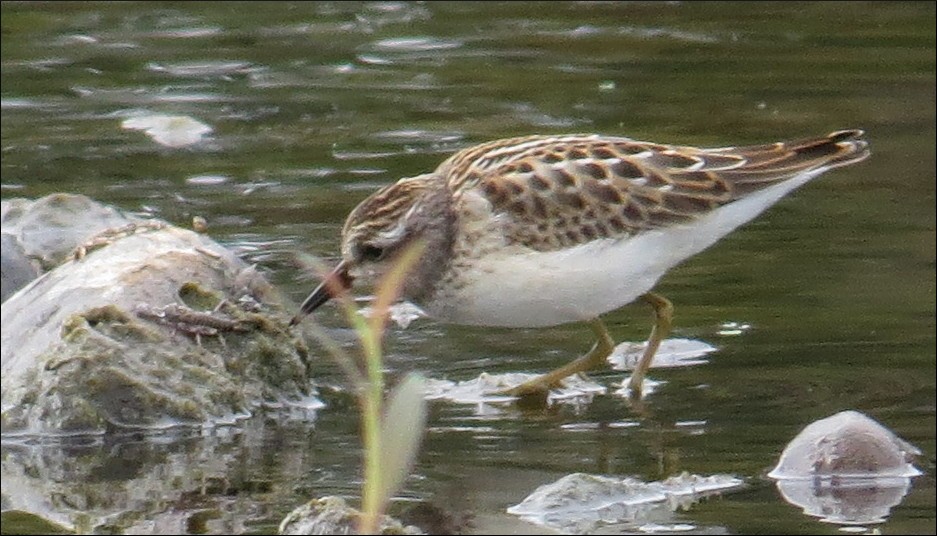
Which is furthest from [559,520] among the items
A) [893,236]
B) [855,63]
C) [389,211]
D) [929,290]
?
[855,63]

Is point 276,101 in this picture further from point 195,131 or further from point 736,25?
point 736,25

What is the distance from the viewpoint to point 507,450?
7.62 m

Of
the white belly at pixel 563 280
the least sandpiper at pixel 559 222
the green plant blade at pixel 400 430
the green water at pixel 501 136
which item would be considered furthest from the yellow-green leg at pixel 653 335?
the green plant blade at pixel 400 430

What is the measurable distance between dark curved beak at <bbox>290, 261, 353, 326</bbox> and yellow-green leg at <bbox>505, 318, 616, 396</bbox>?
2.90ft

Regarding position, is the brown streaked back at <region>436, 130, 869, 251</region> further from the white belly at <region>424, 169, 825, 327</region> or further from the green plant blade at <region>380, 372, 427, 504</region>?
the green plant blade at <region>380, 372, 427, 504</region>

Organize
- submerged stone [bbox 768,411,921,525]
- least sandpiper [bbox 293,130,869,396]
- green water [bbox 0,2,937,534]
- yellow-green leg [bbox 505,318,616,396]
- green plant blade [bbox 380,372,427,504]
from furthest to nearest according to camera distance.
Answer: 1. yellow-green leg [bbox 505,318,616,396]
2. least sandpiper [bbox 293,130,869,396]
3. green water [bbox 0,2,937,534]
4. submerged stone [bbox 768,411,921,525]
5. green plant blade [bbox 380,372,427,504]

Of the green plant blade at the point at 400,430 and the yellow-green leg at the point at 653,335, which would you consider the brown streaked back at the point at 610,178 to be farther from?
the green plant blade at the point at 400,430

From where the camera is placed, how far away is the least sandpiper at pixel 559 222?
26.5 feet

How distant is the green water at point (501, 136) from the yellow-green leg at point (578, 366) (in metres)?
0.21

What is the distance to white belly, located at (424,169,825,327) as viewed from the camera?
8.00 m

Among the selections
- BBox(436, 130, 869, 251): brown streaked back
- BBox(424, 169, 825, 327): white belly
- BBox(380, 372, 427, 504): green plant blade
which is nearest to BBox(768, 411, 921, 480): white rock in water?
BBox(424, 169, 825, 327): white belly

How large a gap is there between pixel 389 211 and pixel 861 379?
2188mm

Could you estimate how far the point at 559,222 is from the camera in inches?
322

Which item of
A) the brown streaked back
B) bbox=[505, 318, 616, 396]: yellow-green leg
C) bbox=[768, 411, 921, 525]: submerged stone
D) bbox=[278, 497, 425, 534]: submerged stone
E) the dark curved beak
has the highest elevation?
the brown streaked back
